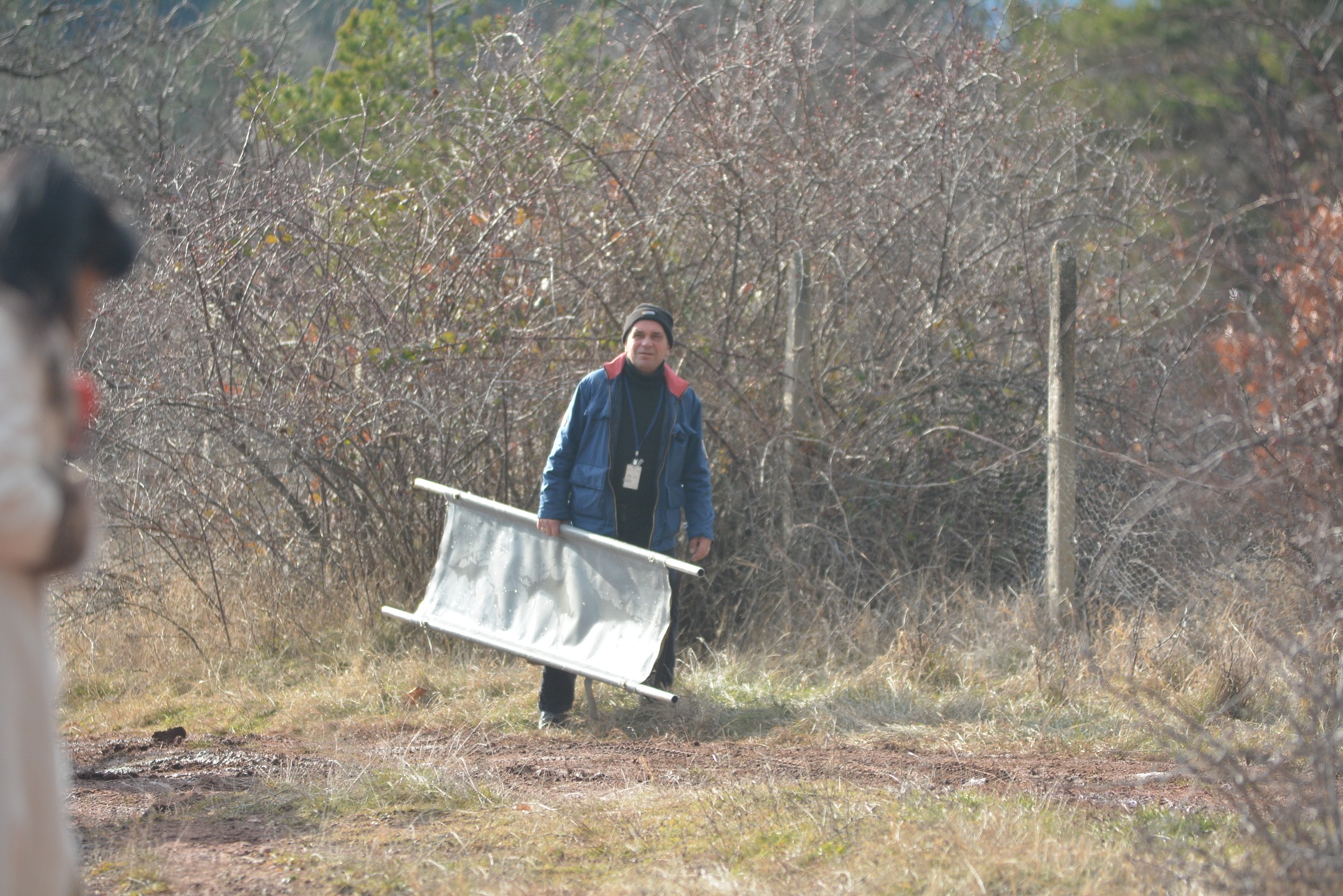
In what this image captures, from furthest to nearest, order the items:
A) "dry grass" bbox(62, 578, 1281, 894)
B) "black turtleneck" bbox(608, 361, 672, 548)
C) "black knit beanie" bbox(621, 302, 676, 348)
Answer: "black turtleneck" bbox(608, 361, 672, 548)
"black knit beanie" bbox(621, 302, 676, 348)
"dry grass" bbox(62, 578, 1281, 894)

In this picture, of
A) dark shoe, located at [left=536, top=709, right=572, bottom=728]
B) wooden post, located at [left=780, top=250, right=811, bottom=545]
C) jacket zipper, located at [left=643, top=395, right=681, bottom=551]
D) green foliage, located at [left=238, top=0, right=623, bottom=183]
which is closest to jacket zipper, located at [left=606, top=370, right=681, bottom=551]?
jacket zipper, located at [left=643, top=395, right=681, bottom=551]

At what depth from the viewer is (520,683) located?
6.49 meters

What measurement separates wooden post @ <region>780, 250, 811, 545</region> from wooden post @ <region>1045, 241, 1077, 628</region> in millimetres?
1496

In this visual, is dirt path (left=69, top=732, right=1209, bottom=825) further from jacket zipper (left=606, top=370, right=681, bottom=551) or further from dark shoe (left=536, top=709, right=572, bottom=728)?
jacket zipper (left=606, top=370, right=681, bottom=551)

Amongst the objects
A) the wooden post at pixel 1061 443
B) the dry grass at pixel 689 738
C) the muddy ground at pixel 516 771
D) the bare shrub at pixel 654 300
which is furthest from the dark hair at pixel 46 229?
the wooden post at pixel 1061 443

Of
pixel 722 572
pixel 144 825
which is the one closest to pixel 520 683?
pixel 722 572

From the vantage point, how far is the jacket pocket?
232 inches

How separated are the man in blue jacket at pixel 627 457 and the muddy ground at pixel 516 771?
0.65 m

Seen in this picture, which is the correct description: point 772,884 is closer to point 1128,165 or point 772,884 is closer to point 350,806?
point 350,806

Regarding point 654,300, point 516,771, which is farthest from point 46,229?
point 654,300

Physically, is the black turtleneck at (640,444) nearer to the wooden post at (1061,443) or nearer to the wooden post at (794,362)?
the wooden post at (794,362)

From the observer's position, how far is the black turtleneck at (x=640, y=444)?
5.96 meters

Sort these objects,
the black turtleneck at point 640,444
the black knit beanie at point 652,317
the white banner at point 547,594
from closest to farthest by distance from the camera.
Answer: the white banner at point 547,594
the black knit beanie at point 652,317
the black turtleneck at point 640,444

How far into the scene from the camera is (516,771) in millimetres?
5055
